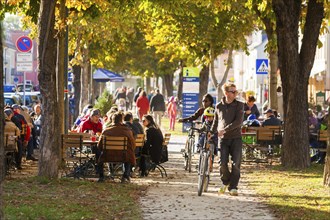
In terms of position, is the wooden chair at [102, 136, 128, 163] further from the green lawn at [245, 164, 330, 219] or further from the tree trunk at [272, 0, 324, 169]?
the tree trunk at [272, 0, 324, 169]

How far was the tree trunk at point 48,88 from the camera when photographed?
1827 centimetres

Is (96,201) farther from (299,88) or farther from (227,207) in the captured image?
(299,88)

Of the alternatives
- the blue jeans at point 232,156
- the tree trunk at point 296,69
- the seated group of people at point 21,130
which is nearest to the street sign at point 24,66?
the seated group of people at point 21,130

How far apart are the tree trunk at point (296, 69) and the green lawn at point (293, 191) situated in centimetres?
49

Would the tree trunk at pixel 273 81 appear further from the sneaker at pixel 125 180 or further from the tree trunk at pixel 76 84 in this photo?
the sneaker at pixel 125 180

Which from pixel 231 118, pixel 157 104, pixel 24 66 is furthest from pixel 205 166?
pixel 157 104

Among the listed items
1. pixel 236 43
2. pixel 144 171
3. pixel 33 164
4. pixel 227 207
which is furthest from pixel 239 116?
pixel 236 43

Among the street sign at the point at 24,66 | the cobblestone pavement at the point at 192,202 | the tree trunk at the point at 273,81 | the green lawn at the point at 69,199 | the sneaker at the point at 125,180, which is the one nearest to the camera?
the green lawn at the point at 69,199

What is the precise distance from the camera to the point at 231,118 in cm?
1672

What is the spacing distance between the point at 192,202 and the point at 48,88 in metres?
4.13

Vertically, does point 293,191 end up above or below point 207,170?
below

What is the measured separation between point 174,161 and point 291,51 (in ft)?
16.9

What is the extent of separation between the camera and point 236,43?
38.3 meters

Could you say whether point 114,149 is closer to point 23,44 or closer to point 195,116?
point 195,116
